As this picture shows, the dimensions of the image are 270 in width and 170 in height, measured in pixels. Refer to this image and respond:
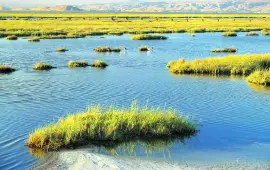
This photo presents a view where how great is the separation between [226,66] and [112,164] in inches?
995

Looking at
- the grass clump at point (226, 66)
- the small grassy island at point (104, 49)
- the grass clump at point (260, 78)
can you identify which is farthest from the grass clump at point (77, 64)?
the grass clump at point (260, 78)

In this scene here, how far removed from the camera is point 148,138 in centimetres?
1736

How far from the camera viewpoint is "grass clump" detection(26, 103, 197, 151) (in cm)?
1608

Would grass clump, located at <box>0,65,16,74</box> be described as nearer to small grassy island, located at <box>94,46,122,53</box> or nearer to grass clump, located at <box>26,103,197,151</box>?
small grassy island, located at <box>94,46,122,53</box>

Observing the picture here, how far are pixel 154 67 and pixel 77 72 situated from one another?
306 inches

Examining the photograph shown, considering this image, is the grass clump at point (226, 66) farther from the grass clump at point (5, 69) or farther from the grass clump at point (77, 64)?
the grass clump at point (5, 69)

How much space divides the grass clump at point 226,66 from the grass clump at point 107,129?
1901cm

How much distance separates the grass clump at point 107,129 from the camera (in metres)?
16.1

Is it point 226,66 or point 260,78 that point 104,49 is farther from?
point 260,78

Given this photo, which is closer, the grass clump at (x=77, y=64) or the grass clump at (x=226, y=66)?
the grass clump at (x=226, y=66)

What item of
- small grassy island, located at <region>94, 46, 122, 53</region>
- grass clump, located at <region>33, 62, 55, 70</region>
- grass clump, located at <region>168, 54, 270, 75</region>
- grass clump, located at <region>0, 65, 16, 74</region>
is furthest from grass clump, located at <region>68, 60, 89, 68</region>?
small grassy island, located at <region>94, 46, 122, 53</region>

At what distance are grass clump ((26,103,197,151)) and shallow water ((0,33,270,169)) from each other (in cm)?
75

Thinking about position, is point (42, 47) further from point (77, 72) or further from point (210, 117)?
point (210, 117)

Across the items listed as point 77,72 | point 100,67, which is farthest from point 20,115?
point 100,67
